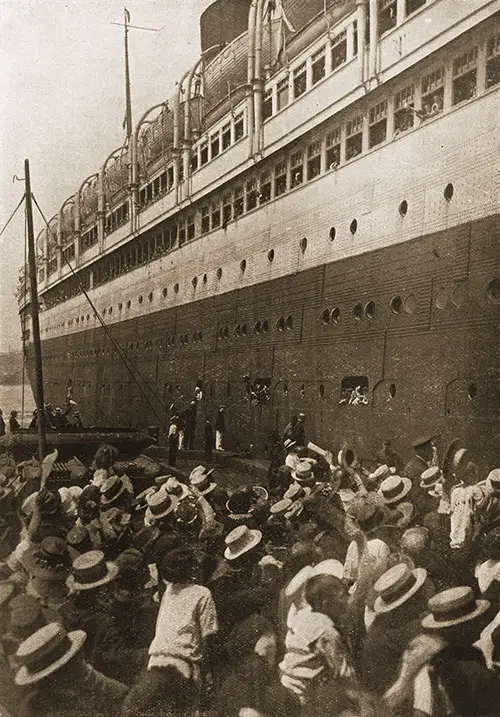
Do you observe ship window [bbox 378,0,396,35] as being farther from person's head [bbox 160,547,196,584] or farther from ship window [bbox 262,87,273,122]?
person's head [bbox 160,547,196,584]

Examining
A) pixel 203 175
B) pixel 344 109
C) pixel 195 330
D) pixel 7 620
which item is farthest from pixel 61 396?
pixel 344 109

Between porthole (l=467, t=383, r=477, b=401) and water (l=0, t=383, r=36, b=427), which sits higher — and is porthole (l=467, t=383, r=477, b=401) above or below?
above

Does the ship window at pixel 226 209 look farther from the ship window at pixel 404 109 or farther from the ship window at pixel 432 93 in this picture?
the ship window at pixel 432 93

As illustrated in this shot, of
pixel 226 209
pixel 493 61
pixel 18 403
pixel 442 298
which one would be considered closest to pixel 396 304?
pixel 442 298

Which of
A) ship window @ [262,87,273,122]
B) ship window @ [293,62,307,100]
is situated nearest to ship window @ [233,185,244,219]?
ship window @ [262,87,273,122]

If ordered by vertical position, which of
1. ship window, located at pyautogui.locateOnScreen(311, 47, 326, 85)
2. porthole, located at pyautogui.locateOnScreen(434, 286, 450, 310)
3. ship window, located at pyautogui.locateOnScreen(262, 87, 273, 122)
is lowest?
porthole, located at pyautogui.locateOnScreen(434, 286, 450, 310)

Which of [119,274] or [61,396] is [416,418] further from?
[119,274]

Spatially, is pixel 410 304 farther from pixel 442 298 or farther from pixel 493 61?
pixel 493 61

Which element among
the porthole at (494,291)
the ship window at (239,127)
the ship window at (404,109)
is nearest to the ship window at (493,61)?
the ship window at (404,109)
